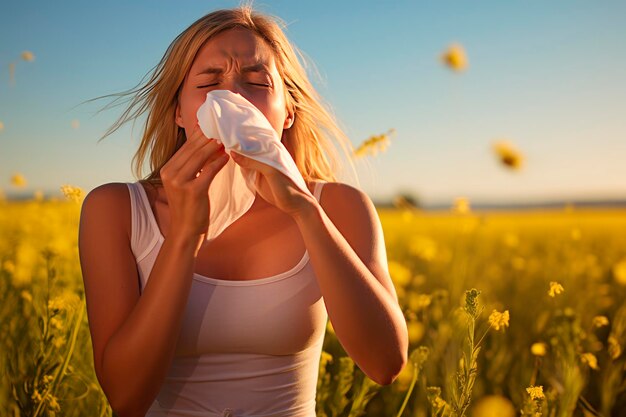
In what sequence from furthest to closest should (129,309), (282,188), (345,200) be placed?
(345,200) < (129,309) < (282,188)

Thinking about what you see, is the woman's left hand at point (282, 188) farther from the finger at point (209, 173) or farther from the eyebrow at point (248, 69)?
the eyebrow at point (248, 69)

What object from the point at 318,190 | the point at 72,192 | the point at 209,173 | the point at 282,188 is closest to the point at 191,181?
the point at 209,173

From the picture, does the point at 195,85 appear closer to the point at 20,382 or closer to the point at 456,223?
the point at 20,382

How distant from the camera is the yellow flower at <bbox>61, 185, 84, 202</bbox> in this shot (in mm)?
1768

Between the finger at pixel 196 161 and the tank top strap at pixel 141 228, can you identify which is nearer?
the finger at pixel 196 161

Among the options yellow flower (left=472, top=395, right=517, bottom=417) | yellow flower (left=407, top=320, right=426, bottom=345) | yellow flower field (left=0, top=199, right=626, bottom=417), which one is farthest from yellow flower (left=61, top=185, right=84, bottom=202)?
yellow flower (left=472, top=395, right=517, bottom=417)

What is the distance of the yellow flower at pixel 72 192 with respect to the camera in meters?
1.77

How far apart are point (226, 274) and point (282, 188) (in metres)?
0.33

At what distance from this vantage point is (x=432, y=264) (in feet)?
16.7

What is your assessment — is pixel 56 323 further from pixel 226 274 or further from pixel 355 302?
pixel 355 302

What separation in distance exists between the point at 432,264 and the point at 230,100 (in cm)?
401

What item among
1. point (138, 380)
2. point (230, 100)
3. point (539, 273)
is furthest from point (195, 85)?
point (539, 273)

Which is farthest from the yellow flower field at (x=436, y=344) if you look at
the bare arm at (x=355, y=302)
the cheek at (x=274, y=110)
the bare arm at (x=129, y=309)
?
the cheek at (x=274, y=110)

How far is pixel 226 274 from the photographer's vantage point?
4.69 ft
